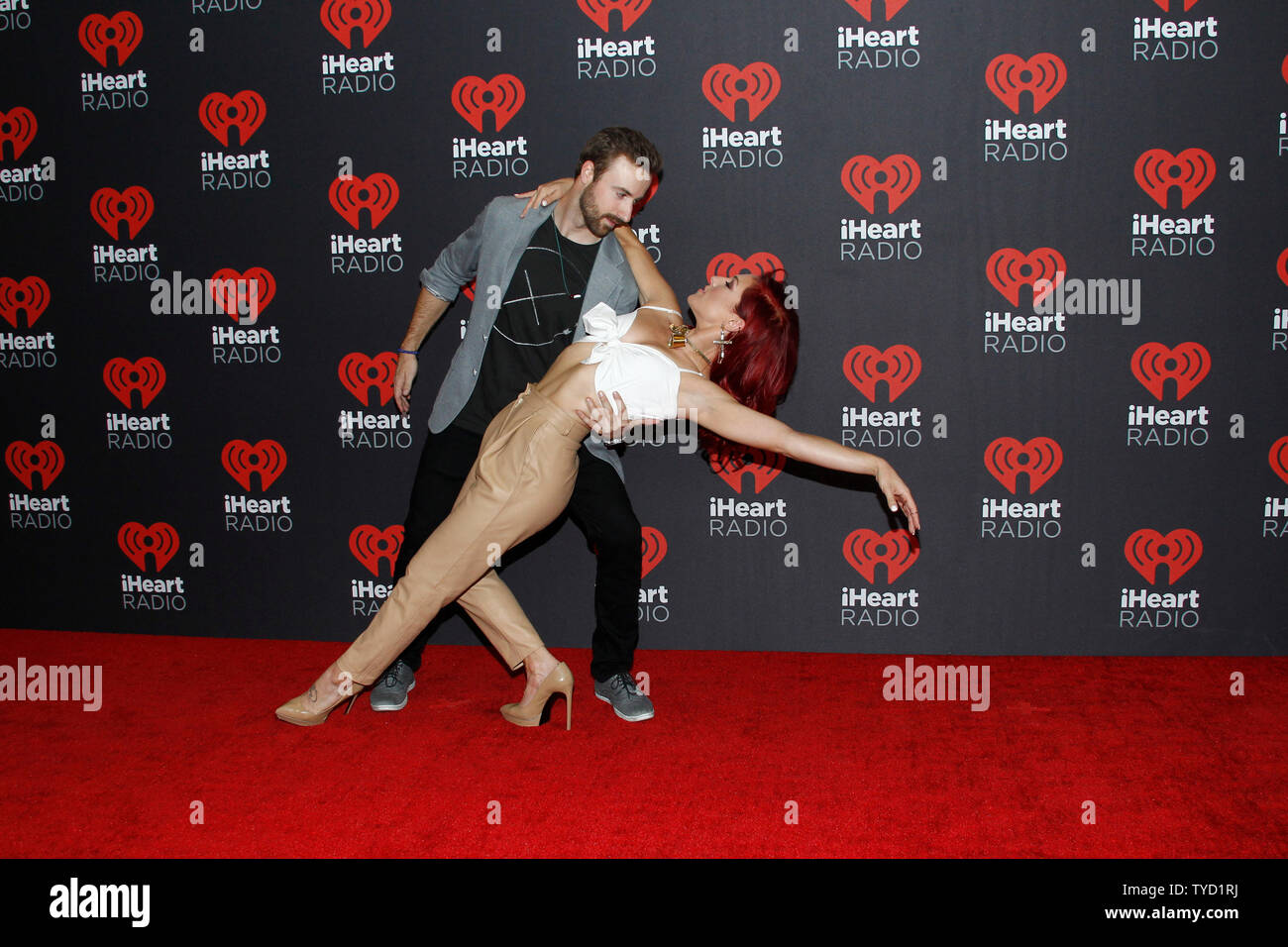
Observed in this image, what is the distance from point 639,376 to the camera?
2.64 m

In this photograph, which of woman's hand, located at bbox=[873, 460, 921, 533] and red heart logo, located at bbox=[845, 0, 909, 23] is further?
red heart logo, located at bbox=[845, 0, 909, 23]

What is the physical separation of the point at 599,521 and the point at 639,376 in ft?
1.97

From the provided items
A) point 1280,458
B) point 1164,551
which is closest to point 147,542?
point 1164,551

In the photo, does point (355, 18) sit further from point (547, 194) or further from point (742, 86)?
point (742, 86)

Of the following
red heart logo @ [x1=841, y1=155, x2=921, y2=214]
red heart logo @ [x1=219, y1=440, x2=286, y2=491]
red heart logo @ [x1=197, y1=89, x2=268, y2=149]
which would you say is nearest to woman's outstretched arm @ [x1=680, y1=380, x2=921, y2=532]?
red heart logo @ [x1=841, y1=155, x2=921, y2=214]

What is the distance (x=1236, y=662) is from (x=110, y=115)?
458 cm

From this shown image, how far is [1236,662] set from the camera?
348cm

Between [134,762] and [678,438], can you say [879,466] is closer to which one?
[678,438]

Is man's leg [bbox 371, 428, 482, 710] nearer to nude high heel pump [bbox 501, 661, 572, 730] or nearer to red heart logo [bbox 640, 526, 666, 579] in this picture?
nude high heel pump [bbox 501, 661, 572, 730]

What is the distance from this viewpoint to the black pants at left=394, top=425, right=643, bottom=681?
3070 mm

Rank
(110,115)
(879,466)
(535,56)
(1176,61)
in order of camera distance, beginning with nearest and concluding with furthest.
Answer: (879,466), (1176,61), (535,56), (110,115)

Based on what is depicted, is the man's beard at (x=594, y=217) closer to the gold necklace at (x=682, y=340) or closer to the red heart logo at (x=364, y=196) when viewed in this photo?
the gold necklace at (x=682, y=340)

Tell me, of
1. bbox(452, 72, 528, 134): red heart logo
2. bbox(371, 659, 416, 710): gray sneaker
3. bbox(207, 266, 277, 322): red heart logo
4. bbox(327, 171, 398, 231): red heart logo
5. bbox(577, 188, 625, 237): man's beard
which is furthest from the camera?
bbox(207, 266, 277, 322): red heart logo

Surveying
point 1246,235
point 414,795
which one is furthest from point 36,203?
point 1246,235
